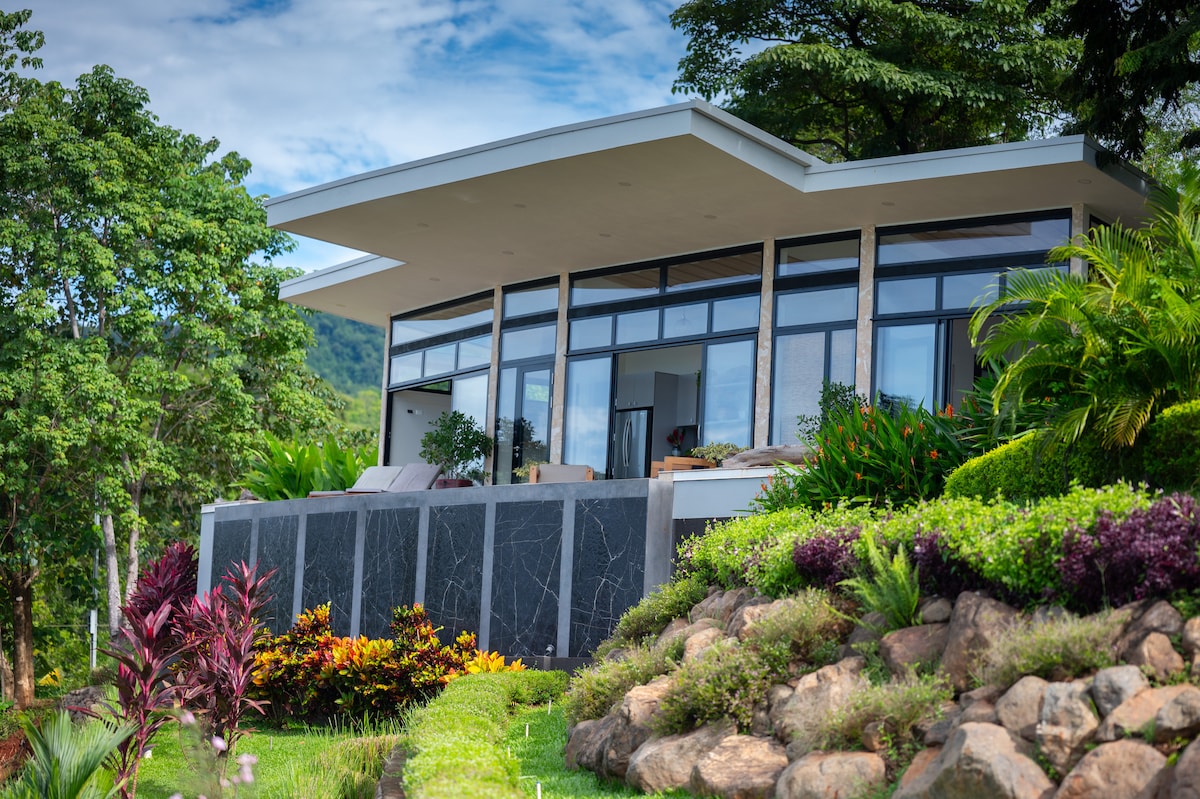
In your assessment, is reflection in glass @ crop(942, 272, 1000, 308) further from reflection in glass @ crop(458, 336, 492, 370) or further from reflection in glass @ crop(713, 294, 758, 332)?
reflection in glass @ crop(458, 336, 492, 370)

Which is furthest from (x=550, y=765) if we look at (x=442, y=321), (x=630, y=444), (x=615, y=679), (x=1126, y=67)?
(x=442, y=321)

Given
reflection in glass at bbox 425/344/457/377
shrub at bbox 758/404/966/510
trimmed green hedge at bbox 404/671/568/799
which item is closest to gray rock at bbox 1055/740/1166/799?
trimmed green hedge at bbox 404/671/568/799

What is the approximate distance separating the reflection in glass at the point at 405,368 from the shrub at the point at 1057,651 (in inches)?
592

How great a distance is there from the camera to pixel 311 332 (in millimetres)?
23828

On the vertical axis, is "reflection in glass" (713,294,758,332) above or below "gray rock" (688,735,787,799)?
above

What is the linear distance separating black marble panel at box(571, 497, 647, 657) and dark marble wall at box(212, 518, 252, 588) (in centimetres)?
678

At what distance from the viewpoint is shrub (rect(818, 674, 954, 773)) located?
220 inches

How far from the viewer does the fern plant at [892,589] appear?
21.0ft

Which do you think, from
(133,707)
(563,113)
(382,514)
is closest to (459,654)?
(382,514)

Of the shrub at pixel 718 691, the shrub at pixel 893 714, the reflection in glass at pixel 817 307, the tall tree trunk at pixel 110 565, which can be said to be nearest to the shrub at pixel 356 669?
the shrub at pixel 718 691

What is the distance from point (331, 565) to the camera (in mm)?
15031

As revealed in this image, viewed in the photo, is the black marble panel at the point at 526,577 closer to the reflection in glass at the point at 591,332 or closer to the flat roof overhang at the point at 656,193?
the flat roof overhang at the point at 656,193

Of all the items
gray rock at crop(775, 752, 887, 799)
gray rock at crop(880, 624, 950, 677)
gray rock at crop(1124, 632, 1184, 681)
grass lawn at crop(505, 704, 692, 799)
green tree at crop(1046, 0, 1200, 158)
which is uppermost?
green tree at crop(1046, 0, 1200, 158)

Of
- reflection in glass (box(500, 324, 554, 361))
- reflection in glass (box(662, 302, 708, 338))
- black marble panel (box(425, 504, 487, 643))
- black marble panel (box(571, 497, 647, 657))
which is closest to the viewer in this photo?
black marble panel (box(571, 497, 647, 657))
